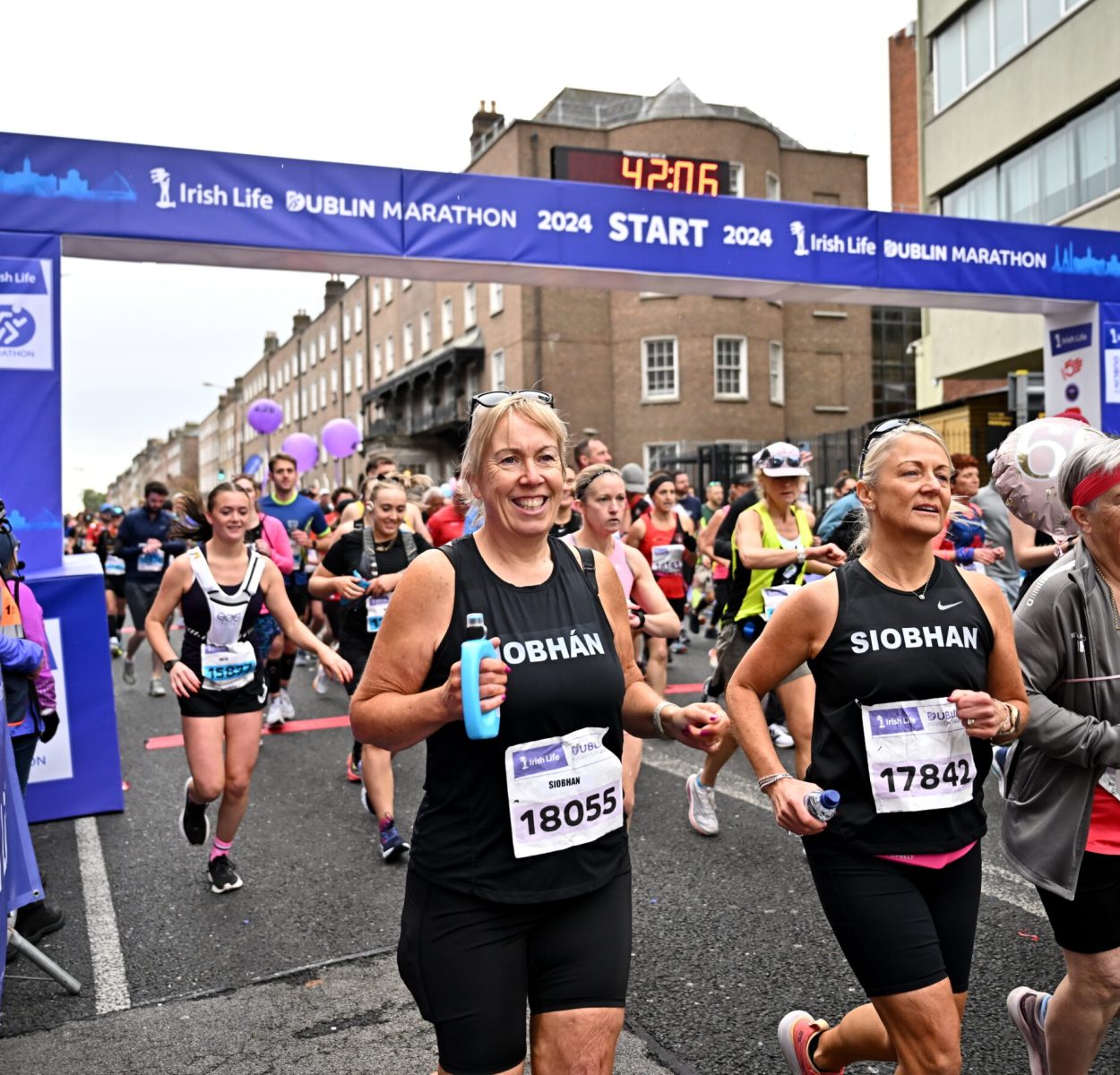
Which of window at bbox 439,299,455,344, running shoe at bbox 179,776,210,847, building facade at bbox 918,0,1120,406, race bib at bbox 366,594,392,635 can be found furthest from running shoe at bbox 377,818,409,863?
window at bbox 439,299,455,344

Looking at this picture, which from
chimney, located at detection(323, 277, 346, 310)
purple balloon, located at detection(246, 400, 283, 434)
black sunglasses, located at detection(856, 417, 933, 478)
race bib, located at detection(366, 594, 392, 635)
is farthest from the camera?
chimney, located at detection(323, 277, 346, 310)

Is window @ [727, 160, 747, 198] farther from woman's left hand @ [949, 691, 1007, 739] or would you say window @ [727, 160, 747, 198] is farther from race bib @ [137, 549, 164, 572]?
woman's left hand @ [949, 691, 1007, 739]

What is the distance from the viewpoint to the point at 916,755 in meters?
2.57

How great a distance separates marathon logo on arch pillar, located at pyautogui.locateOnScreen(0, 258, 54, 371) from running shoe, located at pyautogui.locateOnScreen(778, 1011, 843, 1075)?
6.23 meters

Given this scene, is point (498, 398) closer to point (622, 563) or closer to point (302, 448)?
point (622, 563)

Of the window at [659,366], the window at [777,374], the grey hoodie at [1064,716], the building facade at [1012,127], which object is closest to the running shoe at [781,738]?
the grey hoodie at [1064,716]

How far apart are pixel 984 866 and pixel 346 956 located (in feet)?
9.65

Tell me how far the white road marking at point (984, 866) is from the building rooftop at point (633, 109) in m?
28.8

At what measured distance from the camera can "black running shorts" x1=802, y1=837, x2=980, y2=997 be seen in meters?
2.45

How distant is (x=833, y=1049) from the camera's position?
2.79 meters

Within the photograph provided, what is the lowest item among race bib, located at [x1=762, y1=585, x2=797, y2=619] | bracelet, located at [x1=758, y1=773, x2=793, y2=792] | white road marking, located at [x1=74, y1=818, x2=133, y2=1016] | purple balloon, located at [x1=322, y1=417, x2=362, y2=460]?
white road marking, located at [x1=74, y1=818, x2=133, y2=1016]

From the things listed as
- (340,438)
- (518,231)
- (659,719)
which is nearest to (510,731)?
(659,719)

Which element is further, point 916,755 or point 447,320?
point 447,320

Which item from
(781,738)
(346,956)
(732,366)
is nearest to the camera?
(346,956)
